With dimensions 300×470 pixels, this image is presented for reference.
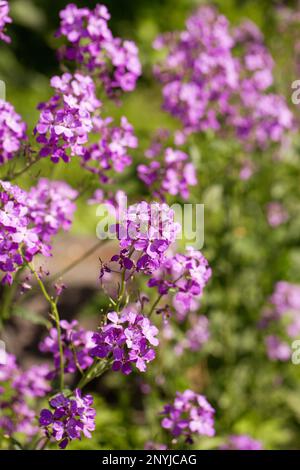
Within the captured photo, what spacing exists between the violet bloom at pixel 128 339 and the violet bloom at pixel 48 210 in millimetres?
660

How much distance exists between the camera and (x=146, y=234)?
198 cm

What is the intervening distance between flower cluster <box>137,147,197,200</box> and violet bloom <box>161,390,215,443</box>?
33.4 inches

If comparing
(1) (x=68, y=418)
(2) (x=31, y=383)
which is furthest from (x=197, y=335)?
(1) (x=68, y=418)

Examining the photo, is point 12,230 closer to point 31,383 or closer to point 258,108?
point 31,383

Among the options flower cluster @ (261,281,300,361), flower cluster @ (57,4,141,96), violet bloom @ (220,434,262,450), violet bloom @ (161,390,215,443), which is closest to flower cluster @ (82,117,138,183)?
flower cluster @ (57,4,141,96)

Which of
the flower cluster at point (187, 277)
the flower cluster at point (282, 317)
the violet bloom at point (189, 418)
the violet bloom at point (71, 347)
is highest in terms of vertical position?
the flower cluster at point (282, 317)

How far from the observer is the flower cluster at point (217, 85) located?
353cm

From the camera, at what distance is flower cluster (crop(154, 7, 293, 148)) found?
11.6 ft

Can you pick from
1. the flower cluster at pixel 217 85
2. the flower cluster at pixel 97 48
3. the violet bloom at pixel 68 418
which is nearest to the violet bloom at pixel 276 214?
the flower cluster at pixel 217 85

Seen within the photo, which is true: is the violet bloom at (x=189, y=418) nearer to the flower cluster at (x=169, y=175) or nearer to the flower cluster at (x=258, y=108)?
the flower cluster at (x=169, y=175)

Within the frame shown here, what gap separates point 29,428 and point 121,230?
4.83 ft
